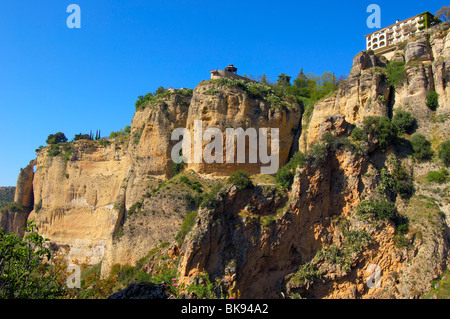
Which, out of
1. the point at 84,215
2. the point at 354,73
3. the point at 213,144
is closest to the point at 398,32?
the point at 354,73

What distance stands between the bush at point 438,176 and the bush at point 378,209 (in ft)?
10.8

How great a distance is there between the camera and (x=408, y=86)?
1040 inches

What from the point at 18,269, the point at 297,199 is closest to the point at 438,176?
the point at 297,199

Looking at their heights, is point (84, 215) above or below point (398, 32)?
below

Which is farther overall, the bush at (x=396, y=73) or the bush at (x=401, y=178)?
the bush at (x=396, y=73)

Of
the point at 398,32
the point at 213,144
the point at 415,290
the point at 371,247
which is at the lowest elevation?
the point at 415,290

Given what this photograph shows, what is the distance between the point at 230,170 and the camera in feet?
99.0

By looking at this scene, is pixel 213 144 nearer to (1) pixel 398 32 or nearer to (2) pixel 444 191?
(2) pixel 444 191

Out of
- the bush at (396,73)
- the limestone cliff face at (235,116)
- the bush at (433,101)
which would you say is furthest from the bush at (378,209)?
the limestone cliff face at (235,116)

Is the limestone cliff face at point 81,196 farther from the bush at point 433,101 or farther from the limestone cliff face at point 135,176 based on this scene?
the bush at point 433,101

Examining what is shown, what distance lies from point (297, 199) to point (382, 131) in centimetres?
678

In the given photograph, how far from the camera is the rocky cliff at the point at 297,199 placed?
20.4 m

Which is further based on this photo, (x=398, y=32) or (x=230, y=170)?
(x=398, y=32)
